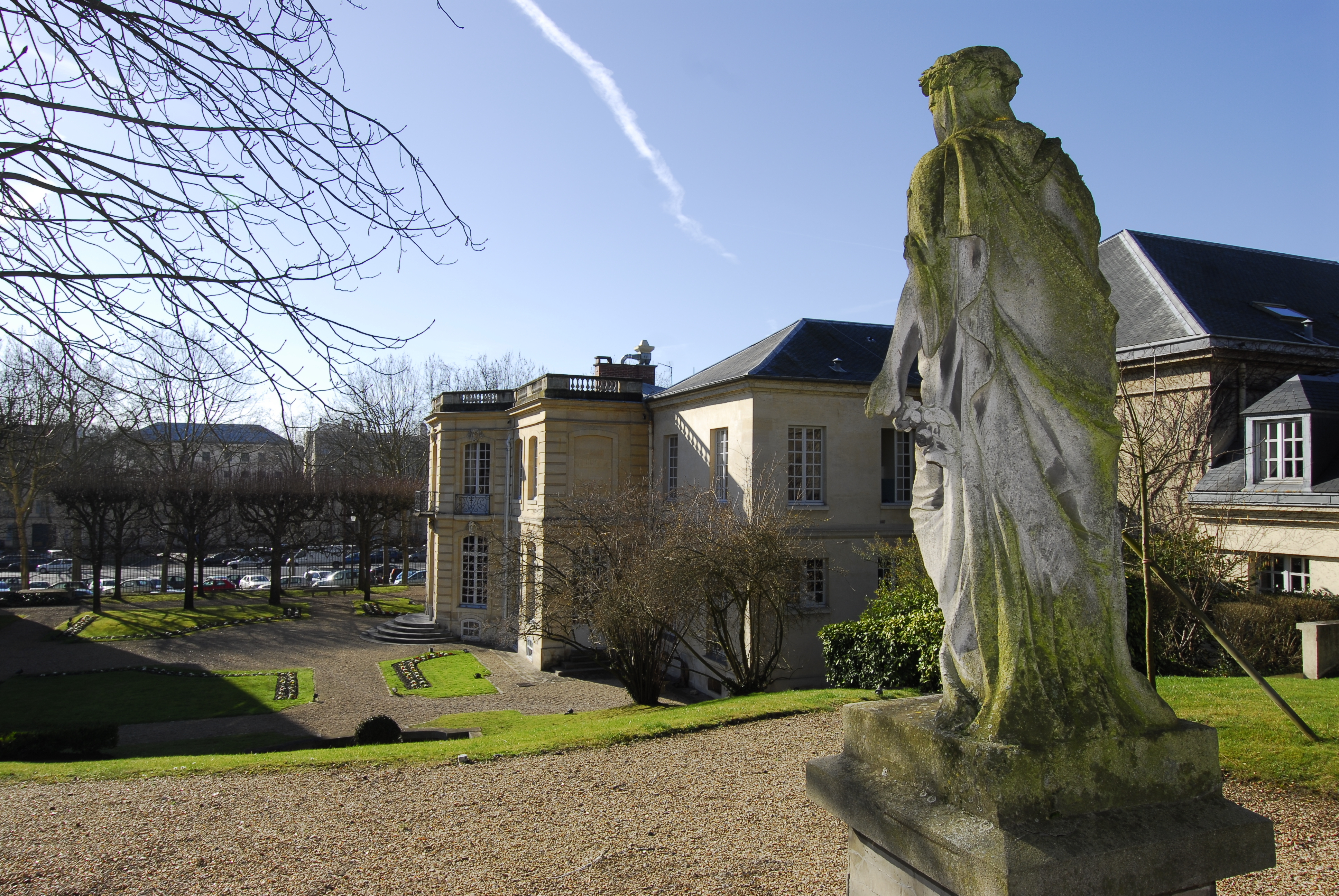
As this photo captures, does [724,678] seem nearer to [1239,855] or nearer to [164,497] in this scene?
[1239,855]

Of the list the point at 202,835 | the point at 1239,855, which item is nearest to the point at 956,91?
the point at 1239,855

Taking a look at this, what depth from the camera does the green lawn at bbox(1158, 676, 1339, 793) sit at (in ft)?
20.4

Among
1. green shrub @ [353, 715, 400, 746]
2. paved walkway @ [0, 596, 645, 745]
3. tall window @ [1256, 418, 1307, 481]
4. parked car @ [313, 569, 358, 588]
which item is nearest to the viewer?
green shrub @ [353, 715, 400, 746]

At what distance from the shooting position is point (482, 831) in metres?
6.32

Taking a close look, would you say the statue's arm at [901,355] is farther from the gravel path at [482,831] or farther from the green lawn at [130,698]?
the green lawn at [130,698]

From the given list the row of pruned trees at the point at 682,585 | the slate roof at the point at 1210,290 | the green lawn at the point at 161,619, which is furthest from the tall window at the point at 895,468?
the green lawn at the point at 161,619

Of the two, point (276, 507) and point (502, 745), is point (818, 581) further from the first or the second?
point (276, 507)

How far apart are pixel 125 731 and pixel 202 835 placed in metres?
11.0

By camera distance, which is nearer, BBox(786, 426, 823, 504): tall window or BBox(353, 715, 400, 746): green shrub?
BBox(353, 715, 400, 746): green shrub

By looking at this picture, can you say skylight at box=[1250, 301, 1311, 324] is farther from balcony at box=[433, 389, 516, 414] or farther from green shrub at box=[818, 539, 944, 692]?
balcony at box=[433, 389, 516, 414]

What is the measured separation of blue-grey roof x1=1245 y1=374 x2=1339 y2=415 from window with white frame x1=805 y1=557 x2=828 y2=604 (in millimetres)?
8590

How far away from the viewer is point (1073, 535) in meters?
2.85

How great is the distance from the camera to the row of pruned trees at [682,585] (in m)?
14.3

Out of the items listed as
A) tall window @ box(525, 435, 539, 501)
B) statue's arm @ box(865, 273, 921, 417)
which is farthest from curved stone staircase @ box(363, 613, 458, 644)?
statue's arm @ box(865, 273, 921, 417)
